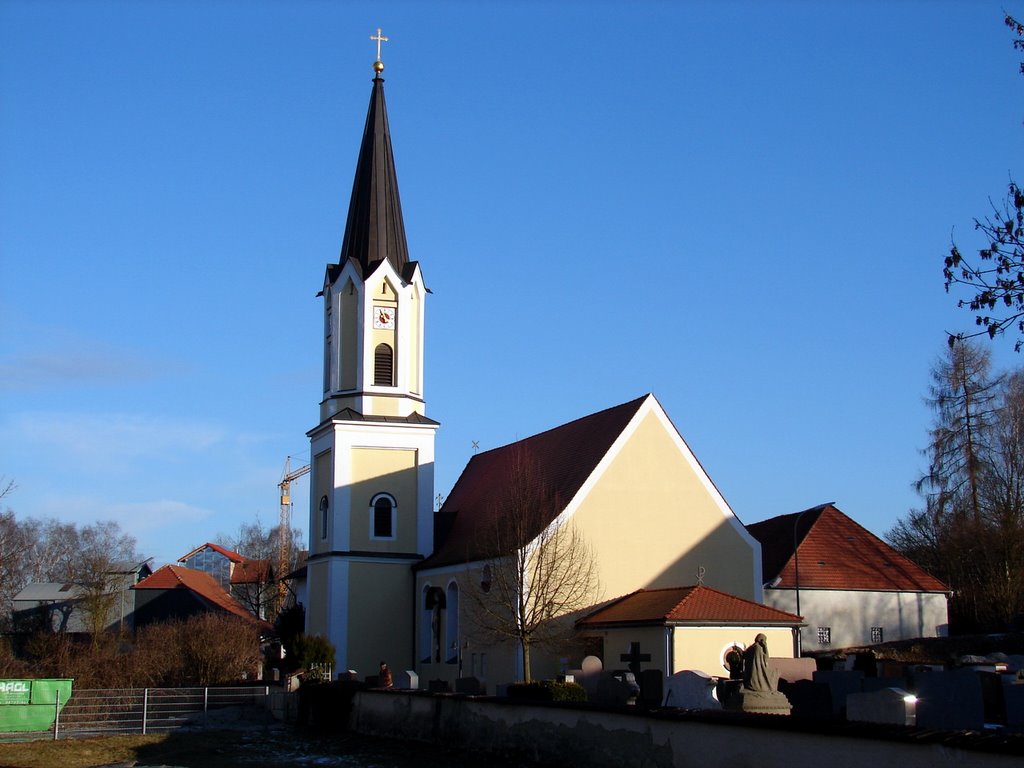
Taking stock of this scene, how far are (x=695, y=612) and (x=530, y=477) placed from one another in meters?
7.93

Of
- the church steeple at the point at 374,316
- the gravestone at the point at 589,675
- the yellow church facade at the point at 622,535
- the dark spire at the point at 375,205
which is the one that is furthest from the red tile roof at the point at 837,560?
the dark spire at the point at 375,205

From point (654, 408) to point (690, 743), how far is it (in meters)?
20.4

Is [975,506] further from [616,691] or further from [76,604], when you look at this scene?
[76,604]

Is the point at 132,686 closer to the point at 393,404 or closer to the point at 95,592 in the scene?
the point at 393,404

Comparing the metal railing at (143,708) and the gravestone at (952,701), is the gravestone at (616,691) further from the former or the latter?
the metal railing at (143,708)

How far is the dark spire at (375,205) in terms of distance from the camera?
135 ft

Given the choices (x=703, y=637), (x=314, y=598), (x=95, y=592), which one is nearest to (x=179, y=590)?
(x=95, y=592)

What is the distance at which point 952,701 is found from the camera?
56.3 feet

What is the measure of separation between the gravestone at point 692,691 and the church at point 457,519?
782 centimetres

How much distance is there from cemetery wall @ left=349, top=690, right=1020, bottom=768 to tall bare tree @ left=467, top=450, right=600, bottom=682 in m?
6.45

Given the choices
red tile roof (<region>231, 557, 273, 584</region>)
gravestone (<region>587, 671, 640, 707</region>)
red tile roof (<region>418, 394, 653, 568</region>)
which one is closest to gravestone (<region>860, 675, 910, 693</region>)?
gravestone (<region>587, 671, 640, 707</region>)

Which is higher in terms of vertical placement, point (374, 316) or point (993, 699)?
point (374, 316)

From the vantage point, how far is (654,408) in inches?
1383

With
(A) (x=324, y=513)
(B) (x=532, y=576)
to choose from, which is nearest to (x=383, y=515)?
(A) (x=324, y=513)
